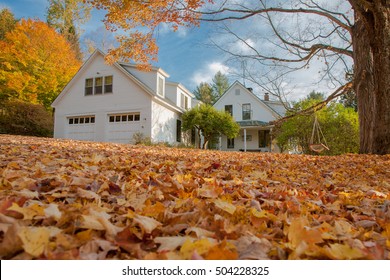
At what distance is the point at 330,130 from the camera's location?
13844mm

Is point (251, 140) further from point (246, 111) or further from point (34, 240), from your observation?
point (34, 240)

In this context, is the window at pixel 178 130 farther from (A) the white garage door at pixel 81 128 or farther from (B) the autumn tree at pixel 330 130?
(B) the autumn tree at pixel 330 130

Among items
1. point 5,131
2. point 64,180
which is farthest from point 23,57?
point 64,180

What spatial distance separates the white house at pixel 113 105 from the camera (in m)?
15.9

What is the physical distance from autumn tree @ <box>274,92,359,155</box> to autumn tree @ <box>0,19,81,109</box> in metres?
16.3

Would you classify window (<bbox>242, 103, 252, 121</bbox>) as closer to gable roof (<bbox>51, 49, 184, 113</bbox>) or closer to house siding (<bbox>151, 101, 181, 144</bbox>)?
house siding (<bbox>151, 101, 181, 144</bbox>)

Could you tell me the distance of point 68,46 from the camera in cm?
2286

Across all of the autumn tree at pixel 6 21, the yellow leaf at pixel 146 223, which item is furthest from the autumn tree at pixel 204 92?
the yellow leaf at pixel 146 223

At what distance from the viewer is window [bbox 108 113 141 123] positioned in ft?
53.0

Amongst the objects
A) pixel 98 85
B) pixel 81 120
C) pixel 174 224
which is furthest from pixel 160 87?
pixel 174 224

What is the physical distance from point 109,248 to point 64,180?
1154mm

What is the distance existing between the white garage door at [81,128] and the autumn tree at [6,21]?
35.3 feet

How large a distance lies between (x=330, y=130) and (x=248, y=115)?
30.7ft
